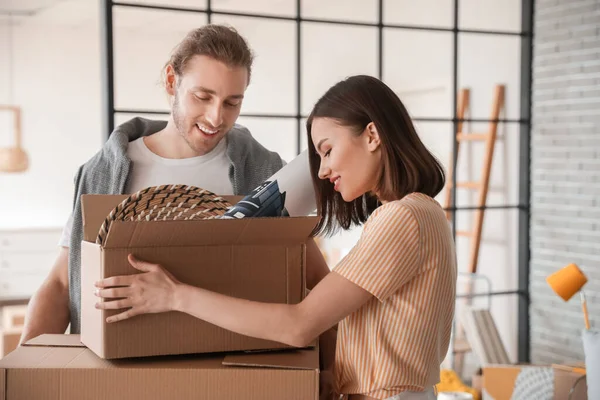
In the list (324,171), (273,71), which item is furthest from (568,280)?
(273,71)

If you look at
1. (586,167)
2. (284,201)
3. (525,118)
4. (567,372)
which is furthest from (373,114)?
(525,118)

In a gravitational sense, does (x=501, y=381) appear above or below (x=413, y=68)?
below

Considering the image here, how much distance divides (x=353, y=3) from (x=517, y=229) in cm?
153

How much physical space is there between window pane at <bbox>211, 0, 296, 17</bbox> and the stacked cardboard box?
2.69 m

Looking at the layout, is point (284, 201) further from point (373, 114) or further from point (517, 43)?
point (517, 43)

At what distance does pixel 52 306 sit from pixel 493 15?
130 inches

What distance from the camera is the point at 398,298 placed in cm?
130

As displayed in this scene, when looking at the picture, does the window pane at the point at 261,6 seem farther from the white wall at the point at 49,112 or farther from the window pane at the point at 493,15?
the white wall at the point at 49,112

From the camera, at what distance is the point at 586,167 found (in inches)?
152

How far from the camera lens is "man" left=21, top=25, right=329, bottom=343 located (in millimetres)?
1690

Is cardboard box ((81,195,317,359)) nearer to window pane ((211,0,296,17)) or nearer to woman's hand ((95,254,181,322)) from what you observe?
woman's hand ((95,254,181,322))

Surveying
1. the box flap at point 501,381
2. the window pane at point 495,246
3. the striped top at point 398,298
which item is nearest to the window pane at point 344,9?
the window pane at point 495,246

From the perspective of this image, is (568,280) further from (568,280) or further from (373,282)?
(373,282)

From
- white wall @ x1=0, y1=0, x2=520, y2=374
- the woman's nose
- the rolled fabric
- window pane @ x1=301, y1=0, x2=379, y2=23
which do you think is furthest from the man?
window pane @ x1=301, y1=0, x2=379, y2=23
